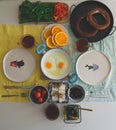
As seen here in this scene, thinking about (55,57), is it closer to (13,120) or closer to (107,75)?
(107,75)

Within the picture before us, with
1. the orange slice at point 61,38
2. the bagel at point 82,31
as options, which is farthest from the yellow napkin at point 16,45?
the bagel at point 82,31

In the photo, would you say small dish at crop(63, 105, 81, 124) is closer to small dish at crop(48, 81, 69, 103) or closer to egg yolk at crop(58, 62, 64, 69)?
small dish at crop(48, 81, 69, 103)

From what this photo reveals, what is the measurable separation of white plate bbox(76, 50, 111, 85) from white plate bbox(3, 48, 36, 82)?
0.32 m

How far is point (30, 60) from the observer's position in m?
1.63

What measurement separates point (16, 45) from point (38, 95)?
0.38 m

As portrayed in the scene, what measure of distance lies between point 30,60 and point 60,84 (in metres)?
0.26

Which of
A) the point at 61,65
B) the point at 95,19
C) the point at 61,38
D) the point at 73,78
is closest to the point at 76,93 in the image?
the point at 73,78

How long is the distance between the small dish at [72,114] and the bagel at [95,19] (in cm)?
53

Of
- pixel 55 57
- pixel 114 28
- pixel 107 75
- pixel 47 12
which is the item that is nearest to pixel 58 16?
pixel 47 12

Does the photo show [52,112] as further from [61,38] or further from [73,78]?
[61,38]

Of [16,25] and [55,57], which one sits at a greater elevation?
[16,25]

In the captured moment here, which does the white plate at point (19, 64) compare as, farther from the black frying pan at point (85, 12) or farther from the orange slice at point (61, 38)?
the black frying pan at point (85, 12)

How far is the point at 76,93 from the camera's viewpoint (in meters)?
1.55

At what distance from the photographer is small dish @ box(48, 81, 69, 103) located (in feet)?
5.11
